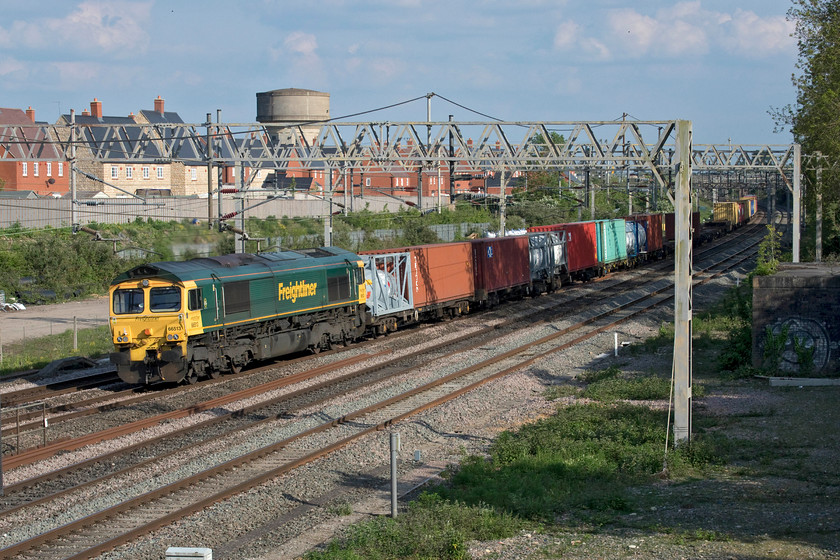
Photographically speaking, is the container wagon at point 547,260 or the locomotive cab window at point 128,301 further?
the container wagon at point 547,260

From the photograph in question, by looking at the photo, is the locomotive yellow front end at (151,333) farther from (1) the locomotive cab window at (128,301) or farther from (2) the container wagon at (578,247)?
(2) the container wagon at (578,247)

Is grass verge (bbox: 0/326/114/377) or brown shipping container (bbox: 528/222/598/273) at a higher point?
brown shipping container (bbox: 528/222/598/273)

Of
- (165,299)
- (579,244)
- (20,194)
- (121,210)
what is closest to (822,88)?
(579,244)

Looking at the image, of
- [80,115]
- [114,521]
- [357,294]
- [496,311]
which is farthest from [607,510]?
[80,115]

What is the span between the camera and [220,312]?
72.0ft

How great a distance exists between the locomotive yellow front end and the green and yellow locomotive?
2 centimetres

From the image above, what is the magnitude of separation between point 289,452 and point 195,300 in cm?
695

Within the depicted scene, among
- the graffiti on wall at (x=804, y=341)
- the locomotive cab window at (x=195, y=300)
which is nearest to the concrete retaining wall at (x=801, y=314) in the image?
the graffiti on wall at (x=804, y=341)

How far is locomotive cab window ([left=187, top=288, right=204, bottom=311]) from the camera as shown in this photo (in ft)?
68.7

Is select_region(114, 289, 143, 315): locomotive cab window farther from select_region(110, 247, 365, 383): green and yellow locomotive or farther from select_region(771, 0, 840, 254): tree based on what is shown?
select_region(771, 0, 840, 254): tree

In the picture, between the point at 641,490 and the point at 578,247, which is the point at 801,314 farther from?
the point at 578,247

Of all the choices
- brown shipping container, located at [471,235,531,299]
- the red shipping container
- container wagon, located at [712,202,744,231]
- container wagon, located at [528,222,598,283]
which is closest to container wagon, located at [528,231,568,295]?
container wagon, located at [528,222,598,283]

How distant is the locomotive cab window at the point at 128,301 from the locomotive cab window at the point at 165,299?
322 mm

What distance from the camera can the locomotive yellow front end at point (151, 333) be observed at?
20859 millimetres
